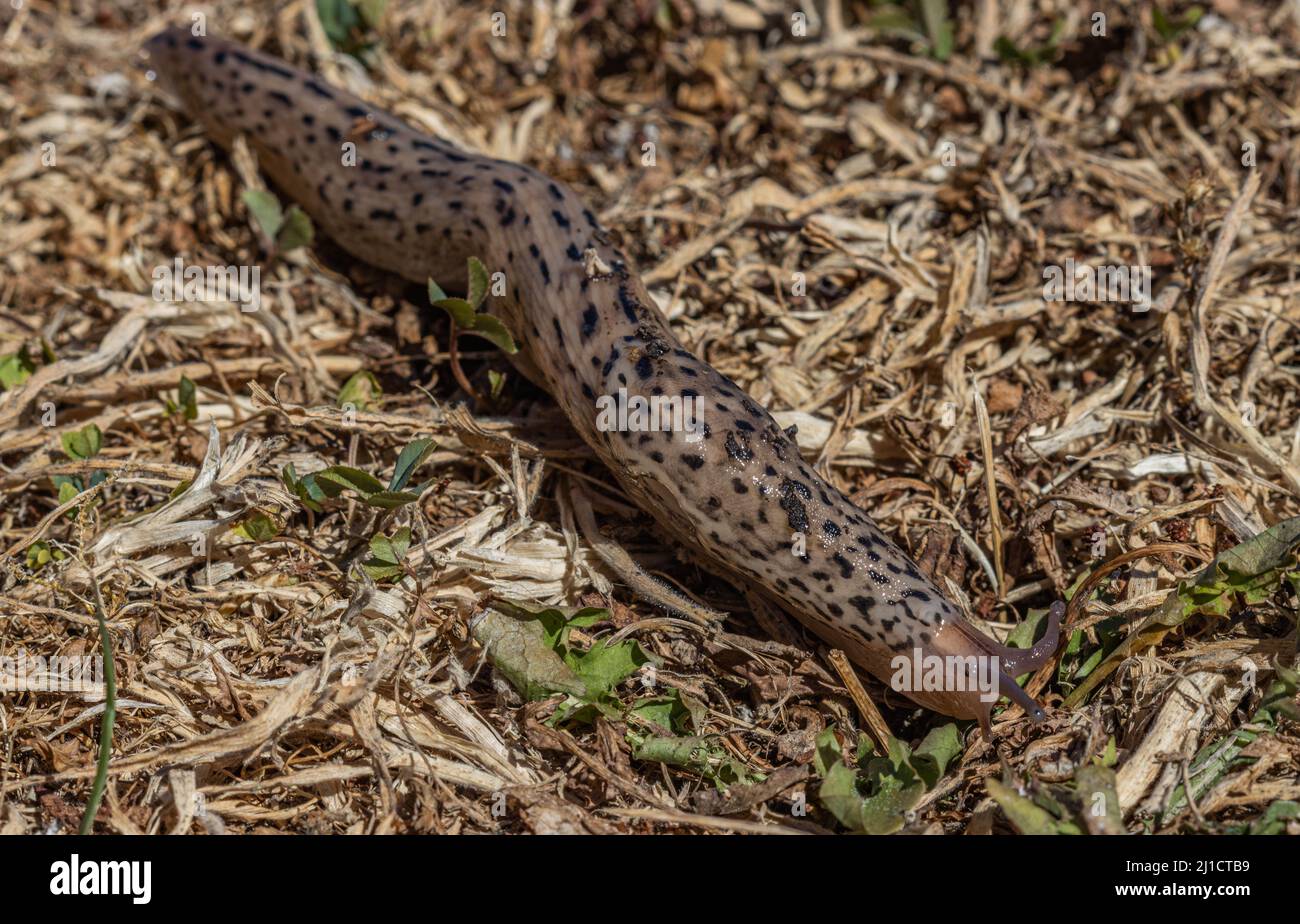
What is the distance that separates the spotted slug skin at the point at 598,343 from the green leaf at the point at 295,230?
0.13 metres

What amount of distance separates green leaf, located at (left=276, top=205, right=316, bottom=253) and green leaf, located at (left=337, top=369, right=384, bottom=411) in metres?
0.94

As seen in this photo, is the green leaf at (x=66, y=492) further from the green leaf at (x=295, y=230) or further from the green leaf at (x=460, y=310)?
the green leaf at (x=295, y=230)

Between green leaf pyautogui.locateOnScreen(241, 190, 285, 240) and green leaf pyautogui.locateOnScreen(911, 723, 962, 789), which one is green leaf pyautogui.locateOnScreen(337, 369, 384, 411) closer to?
green leaf pyautogui.locateOnScreen(241, 190, 285, 240)

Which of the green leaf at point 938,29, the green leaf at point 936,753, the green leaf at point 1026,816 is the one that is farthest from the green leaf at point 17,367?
the green leaf at point 938,29

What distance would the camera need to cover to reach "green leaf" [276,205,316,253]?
5.91m

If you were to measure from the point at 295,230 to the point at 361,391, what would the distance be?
1185 mm

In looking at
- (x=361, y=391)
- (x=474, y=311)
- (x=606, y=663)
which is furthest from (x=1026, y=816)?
(x=361, y=391)

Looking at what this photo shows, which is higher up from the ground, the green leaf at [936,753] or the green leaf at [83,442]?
the green leaf at [83,442]

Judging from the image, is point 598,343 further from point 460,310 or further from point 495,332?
point 460,310

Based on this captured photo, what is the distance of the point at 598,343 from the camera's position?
4.68m

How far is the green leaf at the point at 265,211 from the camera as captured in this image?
236 inches

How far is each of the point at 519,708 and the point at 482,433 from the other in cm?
127

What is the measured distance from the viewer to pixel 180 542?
4559mm
